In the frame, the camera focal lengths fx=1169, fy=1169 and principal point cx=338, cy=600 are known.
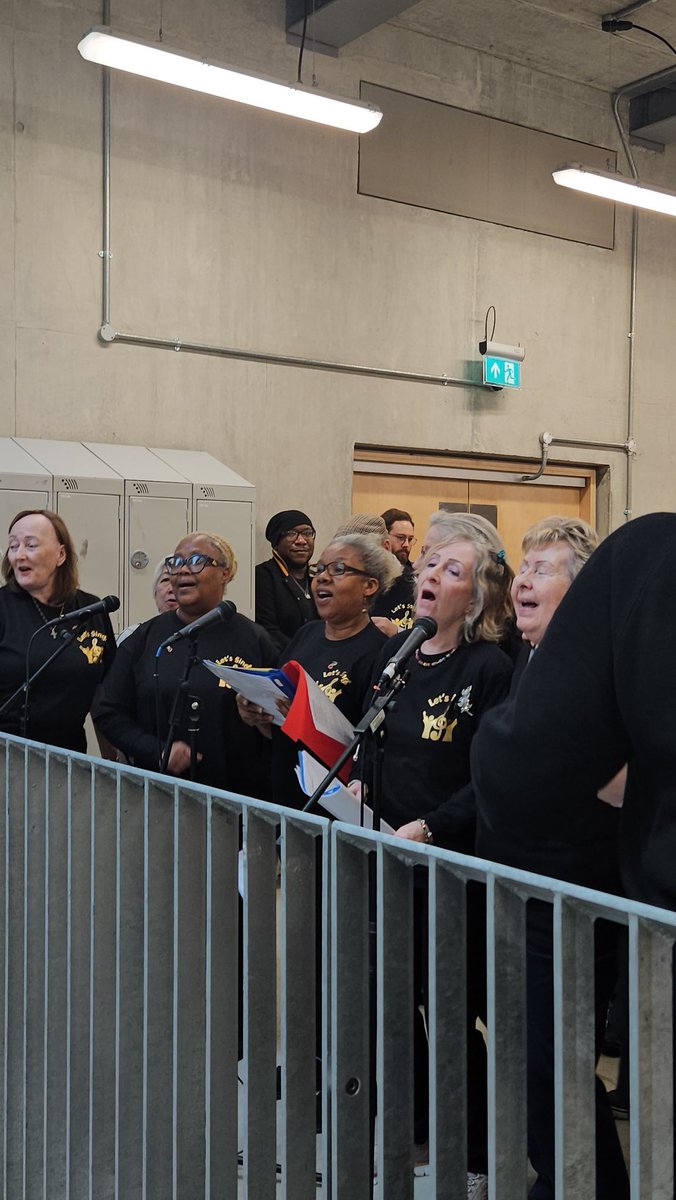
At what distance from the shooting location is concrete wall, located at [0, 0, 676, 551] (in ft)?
20.8

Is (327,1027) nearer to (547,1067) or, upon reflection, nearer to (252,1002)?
(252,1002)

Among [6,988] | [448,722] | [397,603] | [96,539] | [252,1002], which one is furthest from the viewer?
[96,539]

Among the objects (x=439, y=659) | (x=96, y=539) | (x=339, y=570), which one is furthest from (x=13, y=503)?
(x=439, y=659)

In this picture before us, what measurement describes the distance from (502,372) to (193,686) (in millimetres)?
5155

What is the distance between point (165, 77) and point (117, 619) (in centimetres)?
265

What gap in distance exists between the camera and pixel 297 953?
4.76ft

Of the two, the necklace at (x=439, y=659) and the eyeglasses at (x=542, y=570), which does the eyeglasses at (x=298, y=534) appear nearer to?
the necklace at (x=439, y=659)

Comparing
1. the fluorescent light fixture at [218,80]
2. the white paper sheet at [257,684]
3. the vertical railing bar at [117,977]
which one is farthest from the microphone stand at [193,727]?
the fluorescent light fixture at [218,80]

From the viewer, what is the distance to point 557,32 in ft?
25.3

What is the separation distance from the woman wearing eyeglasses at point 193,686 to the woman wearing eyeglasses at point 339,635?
0.51 ft

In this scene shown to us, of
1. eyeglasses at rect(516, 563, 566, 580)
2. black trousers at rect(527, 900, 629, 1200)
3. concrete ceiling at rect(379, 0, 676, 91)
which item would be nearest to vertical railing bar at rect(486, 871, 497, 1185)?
black trousers at rect(527, 900, 629, 1200)

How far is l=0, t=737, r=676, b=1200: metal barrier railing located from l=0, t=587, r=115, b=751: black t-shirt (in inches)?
58.5

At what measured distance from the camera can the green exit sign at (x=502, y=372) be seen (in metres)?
7.96

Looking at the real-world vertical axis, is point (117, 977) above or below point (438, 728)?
below
